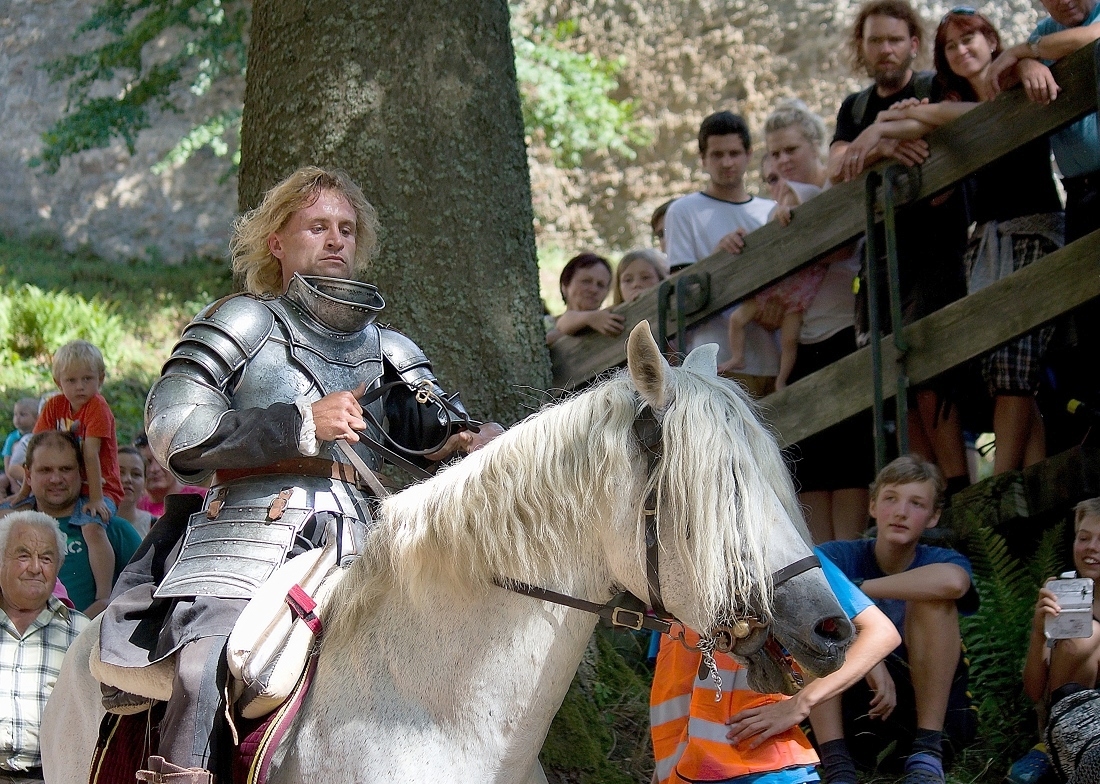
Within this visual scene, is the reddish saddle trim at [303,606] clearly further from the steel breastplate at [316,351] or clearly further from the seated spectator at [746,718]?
the seated spectator at [746,718]

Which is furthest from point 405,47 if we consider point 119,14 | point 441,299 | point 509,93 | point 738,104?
point 738,104

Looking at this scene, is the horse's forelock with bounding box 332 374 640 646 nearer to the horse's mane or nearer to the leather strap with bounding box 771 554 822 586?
the horse's mane

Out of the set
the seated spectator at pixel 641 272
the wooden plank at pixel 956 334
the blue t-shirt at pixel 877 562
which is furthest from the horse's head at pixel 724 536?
the seated spectator at pixel 641 272

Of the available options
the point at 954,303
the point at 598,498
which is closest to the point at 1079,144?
the point at 954,303

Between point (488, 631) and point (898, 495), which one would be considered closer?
point (488, 631)

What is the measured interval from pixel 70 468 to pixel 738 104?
12.0 metres

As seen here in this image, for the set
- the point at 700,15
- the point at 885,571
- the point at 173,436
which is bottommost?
the point at 885,571

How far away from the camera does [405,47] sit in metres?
4.90

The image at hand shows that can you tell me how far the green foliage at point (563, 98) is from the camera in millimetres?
14039

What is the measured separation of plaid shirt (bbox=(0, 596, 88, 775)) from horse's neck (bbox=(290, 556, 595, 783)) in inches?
96.9

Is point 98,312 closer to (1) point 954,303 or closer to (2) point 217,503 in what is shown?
(1) point 954,303

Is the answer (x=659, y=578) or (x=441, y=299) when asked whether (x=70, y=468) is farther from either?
(x=659, y=578)

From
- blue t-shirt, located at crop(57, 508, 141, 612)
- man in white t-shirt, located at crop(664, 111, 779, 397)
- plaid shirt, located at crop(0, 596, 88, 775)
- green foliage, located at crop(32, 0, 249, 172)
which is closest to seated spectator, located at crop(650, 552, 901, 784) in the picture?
plaid shirt, located at crop(0, 596, 88, 775)

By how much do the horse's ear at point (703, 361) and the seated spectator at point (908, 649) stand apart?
5.03 ft
